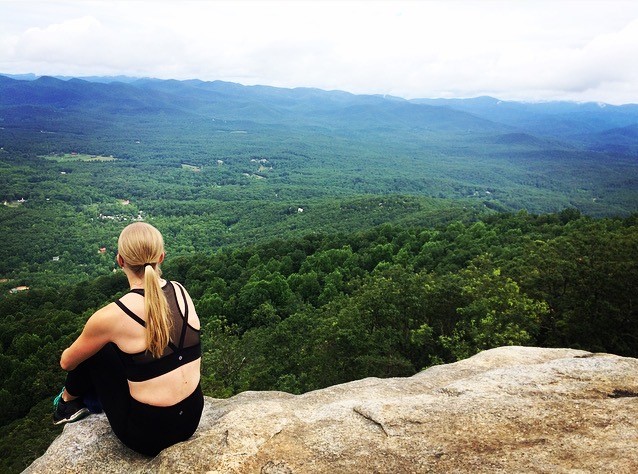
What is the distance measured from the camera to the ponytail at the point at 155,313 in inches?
191

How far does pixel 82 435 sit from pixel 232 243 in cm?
11556

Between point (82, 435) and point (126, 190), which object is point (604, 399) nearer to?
→ point (82, 435)

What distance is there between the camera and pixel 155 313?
4.87 meters

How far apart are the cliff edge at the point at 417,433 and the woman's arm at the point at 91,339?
1352mm

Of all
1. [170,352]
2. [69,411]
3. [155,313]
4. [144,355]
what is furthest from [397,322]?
[155,313]

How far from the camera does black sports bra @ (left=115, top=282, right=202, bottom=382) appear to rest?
16.5 feet

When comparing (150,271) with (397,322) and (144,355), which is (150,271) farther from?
(397,322)

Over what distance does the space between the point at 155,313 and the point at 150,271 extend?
1.60 ft

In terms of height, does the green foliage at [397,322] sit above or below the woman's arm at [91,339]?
below

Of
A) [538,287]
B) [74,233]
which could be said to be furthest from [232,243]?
[538,287]

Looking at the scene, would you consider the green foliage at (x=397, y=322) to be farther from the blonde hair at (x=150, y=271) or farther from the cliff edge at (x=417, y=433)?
the blonde hair at (x=150, y=271)

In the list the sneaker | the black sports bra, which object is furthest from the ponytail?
the sneaker

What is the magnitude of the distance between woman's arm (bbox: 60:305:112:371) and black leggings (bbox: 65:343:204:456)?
128mm

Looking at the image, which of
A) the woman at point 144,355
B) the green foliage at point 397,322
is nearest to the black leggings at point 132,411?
the woman at point 144,355
